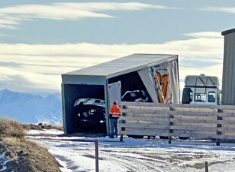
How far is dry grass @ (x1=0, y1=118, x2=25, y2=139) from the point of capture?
21859mm

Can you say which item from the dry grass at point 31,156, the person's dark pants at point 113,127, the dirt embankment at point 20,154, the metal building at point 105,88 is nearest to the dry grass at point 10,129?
the dirt embankment at point 20,154

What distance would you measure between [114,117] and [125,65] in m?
4.67

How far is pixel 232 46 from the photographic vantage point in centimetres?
3228

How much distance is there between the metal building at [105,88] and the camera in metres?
31.7

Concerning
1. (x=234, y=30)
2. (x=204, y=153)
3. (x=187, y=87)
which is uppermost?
(x=234, y=30)

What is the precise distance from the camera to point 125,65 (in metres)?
Result: 34.6

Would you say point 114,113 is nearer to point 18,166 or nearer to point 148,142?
point 148,142

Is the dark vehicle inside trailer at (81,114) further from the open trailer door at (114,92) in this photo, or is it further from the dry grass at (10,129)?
the dry grass at (10,129)

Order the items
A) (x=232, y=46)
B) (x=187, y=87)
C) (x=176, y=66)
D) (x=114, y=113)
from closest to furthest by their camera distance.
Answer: (x=114, y=113), (x=232, y=46), (x=187, y=87), (x=176, y=66)

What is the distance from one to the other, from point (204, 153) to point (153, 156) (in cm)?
211

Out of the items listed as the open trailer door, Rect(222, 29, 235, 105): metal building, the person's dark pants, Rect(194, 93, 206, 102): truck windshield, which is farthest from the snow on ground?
Rect(194, 93, 206, 102): truck windshield

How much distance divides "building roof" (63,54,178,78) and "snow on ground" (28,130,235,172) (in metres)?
2.99

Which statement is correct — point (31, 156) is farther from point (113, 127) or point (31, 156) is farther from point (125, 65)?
point (125, 65)

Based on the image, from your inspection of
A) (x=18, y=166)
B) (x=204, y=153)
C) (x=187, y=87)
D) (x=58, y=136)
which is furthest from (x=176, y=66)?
(x=18, y=166)
